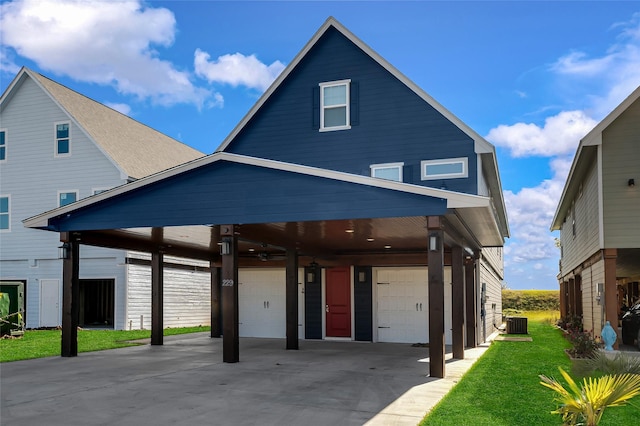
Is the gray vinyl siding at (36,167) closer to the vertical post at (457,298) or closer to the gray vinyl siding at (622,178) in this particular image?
the vertical post at (457,298)

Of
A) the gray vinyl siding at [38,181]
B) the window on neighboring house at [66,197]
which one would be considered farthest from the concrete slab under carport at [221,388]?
the window on neighboring house at [66,197]

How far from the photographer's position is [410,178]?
1861 cm

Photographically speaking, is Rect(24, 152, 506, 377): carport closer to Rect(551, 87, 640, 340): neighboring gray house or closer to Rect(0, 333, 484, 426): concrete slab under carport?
Rect(0, 333, 484, 426): concrete slab under carport

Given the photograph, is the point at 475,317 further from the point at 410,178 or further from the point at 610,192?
the point at 610,192

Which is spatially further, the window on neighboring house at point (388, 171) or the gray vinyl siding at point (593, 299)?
the window on neighboring house at point (388, 171)

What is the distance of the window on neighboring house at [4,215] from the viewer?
2759cm

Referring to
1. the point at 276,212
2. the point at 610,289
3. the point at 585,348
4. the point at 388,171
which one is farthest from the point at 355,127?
the point at 585,348

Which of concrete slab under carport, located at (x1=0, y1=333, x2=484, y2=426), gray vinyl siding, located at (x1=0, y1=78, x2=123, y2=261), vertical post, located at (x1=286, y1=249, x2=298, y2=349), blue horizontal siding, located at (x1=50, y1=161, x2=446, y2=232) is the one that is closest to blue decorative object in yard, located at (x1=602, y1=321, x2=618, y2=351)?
concrete slab under carport, located at (x1=0, y1=333, x2=484, y2=426)

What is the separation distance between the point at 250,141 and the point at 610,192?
10.8 meters

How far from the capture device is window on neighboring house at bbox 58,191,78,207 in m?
26.3

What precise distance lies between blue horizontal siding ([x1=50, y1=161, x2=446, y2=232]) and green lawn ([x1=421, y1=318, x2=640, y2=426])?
333 centimetres

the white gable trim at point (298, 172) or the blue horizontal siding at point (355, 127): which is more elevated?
the blue horizontal siding at point (355, 127)

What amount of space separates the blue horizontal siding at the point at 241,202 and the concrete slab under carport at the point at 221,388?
3.12 m

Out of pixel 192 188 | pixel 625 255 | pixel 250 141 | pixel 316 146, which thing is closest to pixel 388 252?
pixel 316 146
